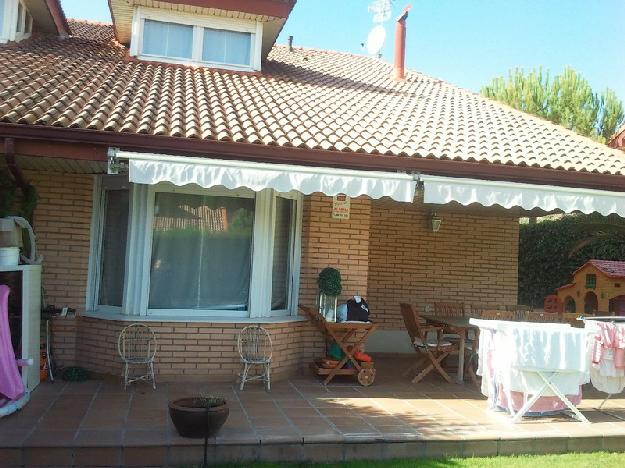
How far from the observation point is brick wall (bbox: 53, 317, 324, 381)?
9.01 m

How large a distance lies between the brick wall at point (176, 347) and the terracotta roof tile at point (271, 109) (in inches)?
110

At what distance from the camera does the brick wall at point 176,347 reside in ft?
29.6

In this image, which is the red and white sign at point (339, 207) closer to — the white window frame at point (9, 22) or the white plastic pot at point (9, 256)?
the white plastic pot at point (9, 256)

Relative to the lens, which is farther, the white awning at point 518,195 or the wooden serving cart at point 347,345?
the wooden serving cart at point 347,345

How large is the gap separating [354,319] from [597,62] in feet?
101

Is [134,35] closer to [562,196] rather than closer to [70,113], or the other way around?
[70,113]

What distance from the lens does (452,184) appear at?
866 centimetres

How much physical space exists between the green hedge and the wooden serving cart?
11984 mm

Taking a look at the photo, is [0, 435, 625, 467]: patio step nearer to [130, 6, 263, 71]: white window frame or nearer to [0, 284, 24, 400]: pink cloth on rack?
[0, 284, 24, 400]: pink cloth on rack

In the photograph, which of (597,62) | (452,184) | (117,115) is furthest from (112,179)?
(597,62)

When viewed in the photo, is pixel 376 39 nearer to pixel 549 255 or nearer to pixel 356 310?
pixel 549 255

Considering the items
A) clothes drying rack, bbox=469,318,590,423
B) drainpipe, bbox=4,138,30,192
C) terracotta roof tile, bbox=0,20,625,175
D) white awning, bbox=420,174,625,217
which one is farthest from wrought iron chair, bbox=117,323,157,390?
clothes drying rack, bbox=469,318,590,423

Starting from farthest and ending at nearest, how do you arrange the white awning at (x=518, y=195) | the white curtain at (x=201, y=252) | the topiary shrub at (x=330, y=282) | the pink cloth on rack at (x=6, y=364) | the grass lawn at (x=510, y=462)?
the topiary shrub at (x=330, y=282)
the white curtain at (x=201, y=252)
the white awning at (x=518, y=195)
the pink cloth on rack at (x=6, y=364)
the grass lawn at (x=510, y=462)

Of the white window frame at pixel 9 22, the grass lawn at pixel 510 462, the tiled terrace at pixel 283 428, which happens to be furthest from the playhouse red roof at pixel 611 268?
the white window frame at pixel 9 22
